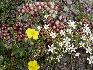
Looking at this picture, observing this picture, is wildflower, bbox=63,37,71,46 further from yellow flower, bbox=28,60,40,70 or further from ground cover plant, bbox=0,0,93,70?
yellow flower, bbox=28,60,40,70

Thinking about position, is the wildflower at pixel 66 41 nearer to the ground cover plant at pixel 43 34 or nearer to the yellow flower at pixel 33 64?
the ground cover plant at pixel 43 34

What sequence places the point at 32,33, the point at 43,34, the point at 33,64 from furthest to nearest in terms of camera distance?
the point at 43,34, the point at 32,33, the point at 33,64

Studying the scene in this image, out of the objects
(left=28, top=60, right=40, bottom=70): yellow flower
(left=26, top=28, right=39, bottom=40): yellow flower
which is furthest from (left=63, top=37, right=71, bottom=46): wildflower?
(left=28, top=60, right=40, bottom=70): yellow flower

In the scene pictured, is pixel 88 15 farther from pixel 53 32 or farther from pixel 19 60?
pixel 19 60

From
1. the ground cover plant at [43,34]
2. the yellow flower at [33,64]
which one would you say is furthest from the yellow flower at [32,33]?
the yellow flower at [33,64]

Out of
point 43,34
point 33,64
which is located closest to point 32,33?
point 43,34

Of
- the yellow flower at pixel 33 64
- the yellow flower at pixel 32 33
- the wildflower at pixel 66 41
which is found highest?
the yellow flower at pixel 32 33

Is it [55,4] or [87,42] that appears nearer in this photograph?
[87,42]

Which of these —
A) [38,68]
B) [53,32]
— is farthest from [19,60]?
[53,32]

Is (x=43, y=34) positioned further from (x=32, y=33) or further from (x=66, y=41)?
(x=66, y=41)
